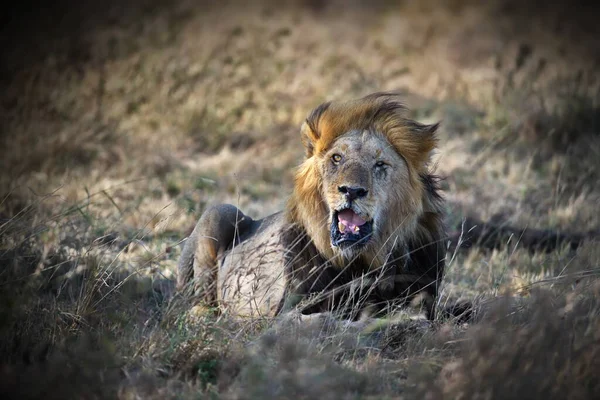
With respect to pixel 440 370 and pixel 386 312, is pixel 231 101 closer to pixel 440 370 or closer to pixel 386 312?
pixel 386 312

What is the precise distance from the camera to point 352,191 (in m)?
4.71

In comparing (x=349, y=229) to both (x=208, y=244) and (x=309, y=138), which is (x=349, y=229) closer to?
(x=309, y=138)

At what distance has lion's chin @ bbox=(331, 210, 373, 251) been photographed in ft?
15.6

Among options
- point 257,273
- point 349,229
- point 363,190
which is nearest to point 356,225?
point 349,229

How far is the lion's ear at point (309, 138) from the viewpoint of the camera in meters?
5.27

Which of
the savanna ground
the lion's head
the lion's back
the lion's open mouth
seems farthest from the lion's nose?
the savanna ground

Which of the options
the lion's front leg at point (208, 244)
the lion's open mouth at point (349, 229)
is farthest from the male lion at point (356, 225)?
the lion's front leg at point (208, 244)

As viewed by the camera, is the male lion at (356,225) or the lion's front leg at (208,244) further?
the lion's front leg at (208,244)

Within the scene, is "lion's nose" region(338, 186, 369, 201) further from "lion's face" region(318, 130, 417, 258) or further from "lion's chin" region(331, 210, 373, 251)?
"lion's chin" region(331, 210, 373, 251)

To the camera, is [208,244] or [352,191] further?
[208,244]

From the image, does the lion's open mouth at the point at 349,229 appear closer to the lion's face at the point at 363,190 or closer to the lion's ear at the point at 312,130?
the lion's face at the point at 363,190

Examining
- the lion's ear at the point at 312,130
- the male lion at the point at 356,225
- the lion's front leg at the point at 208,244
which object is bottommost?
the lion's front leg at the point at 208,244

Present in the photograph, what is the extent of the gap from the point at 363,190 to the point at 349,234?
0.92 ft

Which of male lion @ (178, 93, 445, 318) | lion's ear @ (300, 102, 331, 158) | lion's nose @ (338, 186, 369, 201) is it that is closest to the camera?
lion's nose @ (338, 186, 369, 201)
